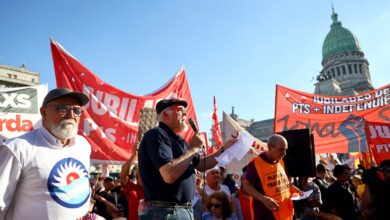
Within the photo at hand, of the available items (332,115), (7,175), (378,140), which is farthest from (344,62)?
(7,175)

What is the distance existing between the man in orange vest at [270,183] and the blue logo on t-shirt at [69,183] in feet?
7.56

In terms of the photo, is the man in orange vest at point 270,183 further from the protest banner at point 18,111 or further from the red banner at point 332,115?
the red banner at point 332,115

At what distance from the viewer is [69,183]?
215 centimetres

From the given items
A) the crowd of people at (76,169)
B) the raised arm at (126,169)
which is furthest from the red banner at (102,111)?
the crowd of people at (76,169)

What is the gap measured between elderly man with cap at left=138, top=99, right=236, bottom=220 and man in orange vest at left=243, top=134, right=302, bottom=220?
1595mm

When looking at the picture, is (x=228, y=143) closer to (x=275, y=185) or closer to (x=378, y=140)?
(x=275, y=185)

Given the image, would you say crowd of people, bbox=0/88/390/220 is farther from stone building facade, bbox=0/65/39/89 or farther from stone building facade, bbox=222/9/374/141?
stone building facade, bbox=222/9/374/141

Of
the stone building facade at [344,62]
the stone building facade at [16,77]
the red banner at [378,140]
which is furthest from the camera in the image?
the stone building facade at [344,62]

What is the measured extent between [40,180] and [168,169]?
87cm

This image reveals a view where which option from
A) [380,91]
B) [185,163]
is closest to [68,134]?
[185,163]

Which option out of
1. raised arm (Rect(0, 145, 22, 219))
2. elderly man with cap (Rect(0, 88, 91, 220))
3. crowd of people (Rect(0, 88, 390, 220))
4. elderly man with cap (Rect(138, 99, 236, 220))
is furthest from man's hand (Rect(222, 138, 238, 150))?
raised arm (Rect(0, 145, 22, 219))

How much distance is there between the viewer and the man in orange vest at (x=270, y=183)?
3971mm

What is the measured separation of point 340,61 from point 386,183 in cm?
8095

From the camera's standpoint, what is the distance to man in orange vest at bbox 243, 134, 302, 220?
3.97 meters
